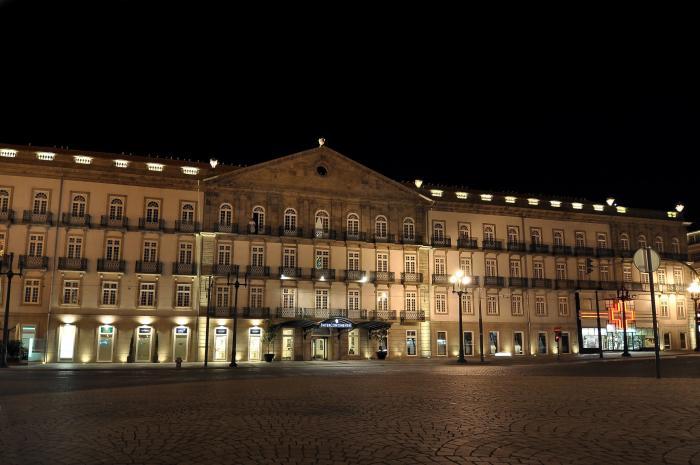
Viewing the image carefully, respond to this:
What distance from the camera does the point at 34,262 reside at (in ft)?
153

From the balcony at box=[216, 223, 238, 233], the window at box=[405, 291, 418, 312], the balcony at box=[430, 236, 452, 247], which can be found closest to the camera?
the balcony at box=[216, 223, 238, 233]

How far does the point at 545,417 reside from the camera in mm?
10938

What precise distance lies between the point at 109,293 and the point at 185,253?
6.24 meters

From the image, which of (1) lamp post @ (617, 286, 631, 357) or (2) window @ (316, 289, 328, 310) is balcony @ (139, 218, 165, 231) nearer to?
(2) window @ (316, 289, 328, 310)

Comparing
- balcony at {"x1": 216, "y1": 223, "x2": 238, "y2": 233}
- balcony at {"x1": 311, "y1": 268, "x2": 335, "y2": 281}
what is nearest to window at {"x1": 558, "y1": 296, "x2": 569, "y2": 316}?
balcony at {"x1": 311, "y1": 268, "x2": 335, "y2": 281}

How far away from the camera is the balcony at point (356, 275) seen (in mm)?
53625

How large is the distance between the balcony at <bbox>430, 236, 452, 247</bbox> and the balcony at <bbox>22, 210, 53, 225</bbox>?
3079 centimetres

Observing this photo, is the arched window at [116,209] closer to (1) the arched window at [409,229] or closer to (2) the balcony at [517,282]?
(1) the arched window at [409,229]

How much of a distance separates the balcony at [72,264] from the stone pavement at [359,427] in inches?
1303

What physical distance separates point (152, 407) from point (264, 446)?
18.3ft

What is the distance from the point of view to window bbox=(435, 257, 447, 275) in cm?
5775

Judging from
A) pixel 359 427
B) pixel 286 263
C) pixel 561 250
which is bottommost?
pixel 359 427

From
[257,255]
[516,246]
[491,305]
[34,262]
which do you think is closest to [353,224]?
[257,255]

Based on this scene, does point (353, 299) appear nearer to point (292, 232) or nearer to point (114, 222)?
point (292, 232)
